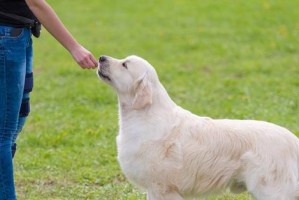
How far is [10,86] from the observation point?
18.5ft

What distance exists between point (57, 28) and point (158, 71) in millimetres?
7290

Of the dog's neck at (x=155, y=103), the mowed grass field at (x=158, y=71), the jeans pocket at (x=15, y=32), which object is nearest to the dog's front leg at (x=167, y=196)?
the dog's neck at (x=155, y=103)

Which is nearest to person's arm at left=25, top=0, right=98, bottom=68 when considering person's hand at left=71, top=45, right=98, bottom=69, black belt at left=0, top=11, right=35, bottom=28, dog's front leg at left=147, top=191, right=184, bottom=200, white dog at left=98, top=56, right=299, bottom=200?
person's hand at left=71, top=45, right=98, bottom=69

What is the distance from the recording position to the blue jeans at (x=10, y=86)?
18.4 feet

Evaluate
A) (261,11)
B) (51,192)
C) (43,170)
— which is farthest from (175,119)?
(261,11)

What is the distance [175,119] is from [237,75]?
6897mm

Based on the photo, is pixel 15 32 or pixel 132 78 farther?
pixel 132 78

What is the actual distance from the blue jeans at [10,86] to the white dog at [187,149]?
0.70 m

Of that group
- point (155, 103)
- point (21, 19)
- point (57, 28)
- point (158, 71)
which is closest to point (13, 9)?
point (21, 19)

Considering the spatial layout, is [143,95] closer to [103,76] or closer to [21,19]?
[103,76]

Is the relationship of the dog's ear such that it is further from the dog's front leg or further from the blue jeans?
the blue jeans

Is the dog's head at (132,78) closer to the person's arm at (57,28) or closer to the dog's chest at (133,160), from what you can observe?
Answer: the person's arm at (57,28)

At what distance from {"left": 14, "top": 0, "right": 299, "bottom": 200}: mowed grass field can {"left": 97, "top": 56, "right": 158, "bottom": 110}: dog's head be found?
1.40 meters

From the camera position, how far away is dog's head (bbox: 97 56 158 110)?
593cm
